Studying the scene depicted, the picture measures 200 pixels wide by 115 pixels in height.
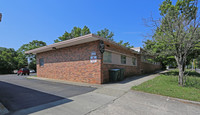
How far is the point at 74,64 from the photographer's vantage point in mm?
9625

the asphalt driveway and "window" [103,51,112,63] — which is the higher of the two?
"window" [103,51,112,63]

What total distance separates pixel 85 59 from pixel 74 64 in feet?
4.91

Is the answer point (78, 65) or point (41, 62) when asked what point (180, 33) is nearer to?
point (78, 65)

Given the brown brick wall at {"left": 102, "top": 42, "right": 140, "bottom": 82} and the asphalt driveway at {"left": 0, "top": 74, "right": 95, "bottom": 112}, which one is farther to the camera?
the brown brick wall at {"left": 102, "top": 42, "right": 140, "bottom": 82}

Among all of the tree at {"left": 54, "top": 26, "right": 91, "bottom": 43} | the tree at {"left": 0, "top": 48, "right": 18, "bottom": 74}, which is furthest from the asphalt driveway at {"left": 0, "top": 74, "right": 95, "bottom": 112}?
the tree at {"left": 0, "top": 48, "right": 18, "bottom": 74}

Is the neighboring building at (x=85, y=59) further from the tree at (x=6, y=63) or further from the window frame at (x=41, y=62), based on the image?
the tree at (x=6, y=63)

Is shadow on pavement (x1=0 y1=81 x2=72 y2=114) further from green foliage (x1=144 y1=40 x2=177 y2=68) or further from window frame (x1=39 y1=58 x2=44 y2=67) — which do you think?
window frame (x1=39 y1=58 x2=44 y2=67)

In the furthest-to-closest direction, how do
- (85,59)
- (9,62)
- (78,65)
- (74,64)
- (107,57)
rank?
(9,62) < (74,64) < (78,65) < (107,57) < (85,59)

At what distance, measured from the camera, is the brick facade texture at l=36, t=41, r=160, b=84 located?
8.13 meters

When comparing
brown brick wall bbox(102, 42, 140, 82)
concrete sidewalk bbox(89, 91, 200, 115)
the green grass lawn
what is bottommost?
concrete sidewalk bbox(89, 91, 200, 115)

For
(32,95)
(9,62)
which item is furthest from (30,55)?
(32,95)

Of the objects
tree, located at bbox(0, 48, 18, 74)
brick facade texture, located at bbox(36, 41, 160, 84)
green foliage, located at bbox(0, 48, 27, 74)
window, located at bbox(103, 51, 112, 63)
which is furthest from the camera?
green foliage, located at bbox(0, 48, 27, 74)

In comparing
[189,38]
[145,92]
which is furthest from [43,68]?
[189,38]

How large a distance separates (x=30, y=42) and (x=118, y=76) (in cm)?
4052
